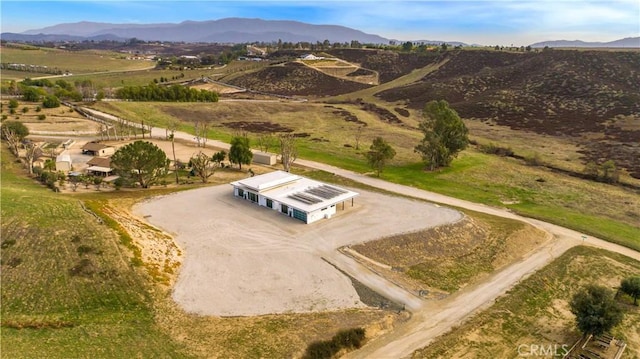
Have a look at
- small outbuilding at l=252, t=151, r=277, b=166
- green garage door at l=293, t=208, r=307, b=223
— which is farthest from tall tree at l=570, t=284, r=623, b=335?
small outbuilding at l=252, t=151, r=277, b=166

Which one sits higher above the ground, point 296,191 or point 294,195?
point 296,191

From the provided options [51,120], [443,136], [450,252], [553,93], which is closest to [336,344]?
[450,252]

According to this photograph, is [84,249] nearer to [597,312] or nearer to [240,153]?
[240,153]

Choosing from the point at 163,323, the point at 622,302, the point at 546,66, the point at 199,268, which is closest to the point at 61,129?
the point at 199,268

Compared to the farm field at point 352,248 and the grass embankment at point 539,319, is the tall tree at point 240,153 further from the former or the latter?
the grass embankment at point 539,319

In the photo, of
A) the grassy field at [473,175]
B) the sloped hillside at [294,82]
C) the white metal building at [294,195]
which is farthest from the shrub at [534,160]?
the sloped hillside at [294,82]

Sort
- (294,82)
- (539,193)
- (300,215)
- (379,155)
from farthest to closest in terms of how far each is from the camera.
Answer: (294,82) → (379,155) → (539,193) → (300,215)
